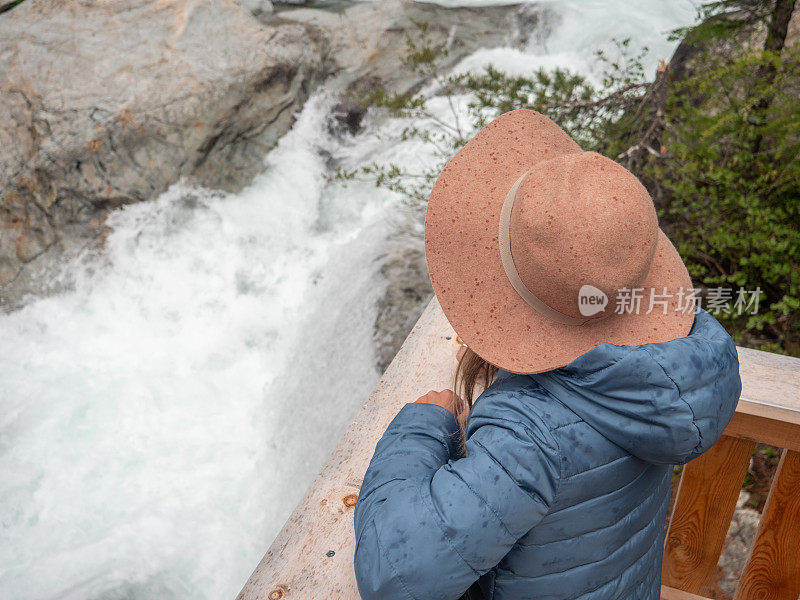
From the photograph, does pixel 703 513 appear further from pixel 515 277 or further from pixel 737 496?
pixel 515 277

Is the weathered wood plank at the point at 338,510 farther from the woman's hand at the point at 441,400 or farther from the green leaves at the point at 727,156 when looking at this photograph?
the green leaves at the point at 727,156

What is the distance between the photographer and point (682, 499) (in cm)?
168

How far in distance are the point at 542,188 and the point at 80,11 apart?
21.5 feet

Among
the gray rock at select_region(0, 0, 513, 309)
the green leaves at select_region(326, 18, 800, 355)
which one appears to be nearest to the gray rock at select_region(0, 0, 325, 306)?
the gray rock at select_region(0, 0, 513, 309)

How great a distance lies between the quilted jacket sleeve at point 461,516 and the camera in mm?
931

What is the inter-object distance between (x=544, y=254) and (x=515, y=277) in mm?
98

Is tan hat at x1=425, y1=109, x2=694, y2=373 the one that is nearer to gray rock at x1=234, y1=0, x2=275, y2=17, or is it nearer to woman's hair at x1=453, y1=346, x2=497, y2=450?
woman's hair at x1=453, y1=346, x2=497, y2=450

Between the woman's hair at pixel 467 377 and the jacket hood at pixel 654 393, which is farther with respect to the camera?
the woman's hair at pixel 467 377

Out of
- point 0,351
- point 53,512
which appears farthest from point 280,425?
point 0,351

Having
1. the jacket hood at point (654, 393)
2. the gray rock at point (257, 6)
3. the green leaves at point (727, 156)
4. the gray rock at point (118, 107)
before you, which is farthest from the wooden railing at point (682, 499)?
the gray rock at point (257, 6)

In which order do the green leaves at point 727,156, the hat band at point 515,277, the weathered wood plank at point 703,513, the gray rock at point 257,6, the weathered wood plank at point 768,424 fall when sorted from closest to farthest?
the hat band at point 515,277 → the weathered wood plank at point 768,424 → the weathered wood plank at point 703,513 → the green leaves at point 727,156 → the gray rock at point 257,6

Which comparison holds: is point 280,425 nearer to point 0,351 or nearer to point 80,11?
point 0,351

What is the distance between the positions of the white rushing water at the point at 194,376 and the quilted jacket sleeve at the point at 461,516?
2679mm

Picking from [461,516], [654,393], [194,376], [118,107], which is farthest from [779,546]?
[118,107]
